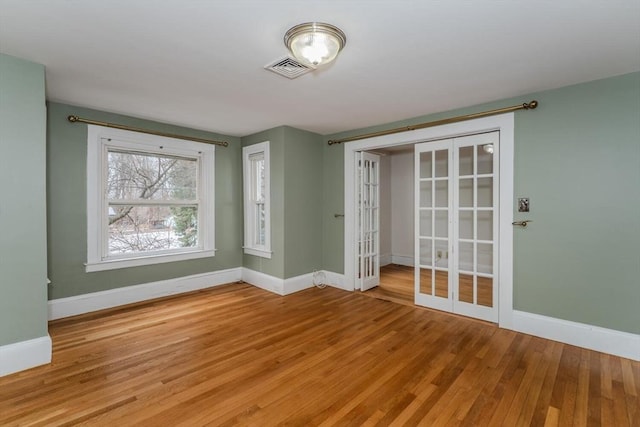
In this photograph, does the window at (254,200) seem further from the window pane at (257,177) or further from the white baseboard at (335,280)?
the white baseboard at (335,280)

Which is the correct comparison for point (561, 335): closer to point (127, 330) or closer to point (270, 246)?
point (270, 246)

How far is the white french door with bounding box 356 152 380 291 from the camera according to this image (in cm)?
444

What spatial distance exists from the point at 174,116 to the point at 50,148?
132 cm

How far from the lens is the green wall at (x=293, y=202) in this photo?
4.26m

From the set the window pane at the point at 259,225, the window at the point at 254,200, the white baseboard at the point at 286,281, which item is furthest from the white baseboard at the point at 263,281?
the window pane at the point at 259,225

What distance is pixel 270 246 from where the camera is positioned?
441 cm

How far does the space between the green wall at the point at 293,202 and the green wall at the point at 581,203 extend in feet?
8.21

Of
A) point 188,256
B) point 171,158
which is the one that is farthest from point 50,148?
point 188,256

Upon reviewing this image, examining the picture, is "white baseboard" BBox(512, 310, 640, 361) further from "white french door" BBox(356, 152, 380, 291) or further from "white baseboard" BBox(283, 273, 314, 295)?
"white baseboard" BBox(283, 273, 314, 295)

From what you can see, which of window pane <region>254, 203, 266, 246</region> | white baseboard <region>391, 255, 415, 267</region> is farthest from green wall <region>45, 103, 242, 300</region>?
white baseboard <region>391, 255, 415, 267</region>

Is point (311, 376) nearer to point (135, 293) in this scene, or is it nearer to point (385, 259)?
point (135, 293)

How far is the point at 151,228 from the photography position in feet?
13.4

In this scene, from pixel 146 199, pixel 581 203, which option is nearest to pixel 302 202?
pixel 146 199

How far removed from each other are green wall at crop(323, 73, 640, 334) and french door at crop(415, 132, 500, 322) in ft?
1.07
